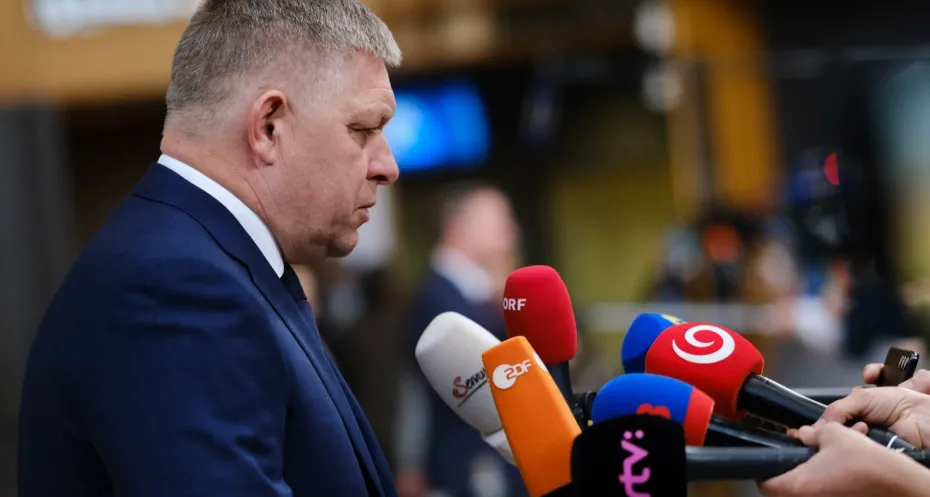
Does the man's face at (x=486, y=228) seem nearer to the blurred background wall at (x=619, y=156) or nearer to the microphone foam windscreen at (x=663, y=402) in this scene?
the blurred background wall at (x=619, y=156)

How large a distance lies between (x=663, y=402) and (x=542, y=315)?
38cm

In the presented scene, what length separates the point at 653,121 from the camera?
8.87 meters

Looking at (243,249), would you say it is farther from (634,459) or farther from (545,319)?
(634,459)

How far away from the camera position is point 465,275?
4.41 metres

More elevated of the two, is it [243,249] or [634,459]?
[243,249]

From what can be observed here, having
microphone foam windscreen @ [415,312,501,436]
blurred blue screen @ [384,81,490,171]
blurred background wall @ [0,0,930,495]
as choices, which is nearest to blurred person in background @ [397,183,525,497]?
blurred background wall @ [0,0,930,495]

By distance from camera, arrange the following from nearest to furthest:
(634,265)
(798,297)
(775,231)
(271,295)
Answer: (271,295) < (798,297) < (775,231) < (634,265)

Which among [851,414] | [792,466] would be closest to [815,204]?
[851,414]

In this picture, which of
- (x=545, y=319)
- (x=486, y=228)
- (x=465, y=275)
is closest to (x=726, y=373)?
(x=545, y=319)

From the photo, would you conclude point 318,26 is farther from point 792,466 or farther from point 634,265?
point 634,265

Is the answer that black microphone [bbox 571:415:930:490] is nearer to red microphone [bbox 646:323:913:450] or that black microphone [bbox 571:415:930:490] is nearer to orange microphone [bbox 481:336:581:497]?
Answer: orange microphone [bbox 481:336:581:497]

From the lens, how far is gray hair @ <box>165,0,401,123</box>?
4.82 feet

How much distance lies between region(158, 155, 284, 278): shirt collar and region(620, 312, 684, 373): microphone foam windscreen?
0.57m

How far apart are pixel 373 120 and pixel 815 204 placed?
3023 millimetres
